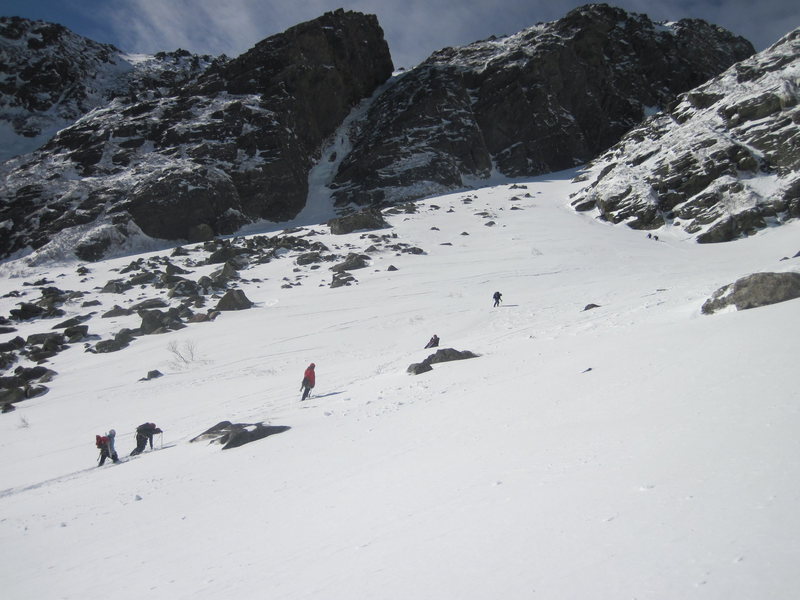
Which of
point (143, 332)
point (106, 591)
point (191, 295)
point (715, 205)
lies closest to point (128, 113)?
point (191, 295)

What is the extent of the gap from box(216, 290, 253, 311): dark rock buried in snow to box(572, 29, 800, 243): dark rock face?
117ft

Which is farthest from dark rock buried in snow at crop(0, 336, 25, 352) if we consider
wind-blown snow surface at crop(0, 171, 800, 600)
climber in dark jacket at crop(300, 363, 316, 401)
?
climber in dark jacket at crop(300, 363, 316, 401)

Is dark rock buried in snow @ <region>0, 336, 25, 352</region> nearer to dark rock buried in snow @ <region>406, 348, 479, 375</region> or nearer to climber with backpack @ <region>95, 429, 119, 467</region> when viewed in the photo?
climber with backpack @ <region>95, 429, 119, 467</region>

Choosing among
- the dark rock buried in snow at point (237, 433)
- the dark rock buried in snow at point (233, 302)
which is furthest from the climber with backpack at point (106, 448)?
the dark rock buried in snow at point (233, 302)

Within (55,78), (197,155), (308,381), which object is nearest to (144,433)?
(308,381)

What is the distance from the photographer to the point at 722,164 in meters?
42.2

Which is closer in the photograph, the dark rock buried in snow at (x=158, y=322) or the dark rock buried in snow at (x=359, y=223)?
the dark rock buried in snow at (x=158, y=322)

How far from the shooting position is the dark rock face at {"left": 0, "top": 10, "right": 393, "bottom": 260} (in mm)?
55000

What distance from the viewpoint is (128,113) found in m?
71.6

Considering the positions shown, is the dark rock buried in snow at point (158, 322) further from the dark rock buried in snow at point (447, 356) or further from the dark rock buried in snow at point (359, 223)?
the dark rock buried in snow at point (359, 223)

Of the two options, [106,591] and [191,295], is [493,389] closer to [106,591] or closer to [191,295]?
[106,591]

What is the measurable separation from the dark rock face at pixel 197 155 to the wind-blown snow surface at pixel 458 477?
4487 cm

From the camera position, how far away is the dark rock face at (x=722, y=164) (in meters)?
37.4

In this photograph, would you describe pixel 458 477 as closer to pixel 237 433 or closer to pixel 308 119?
pixel 237 433
